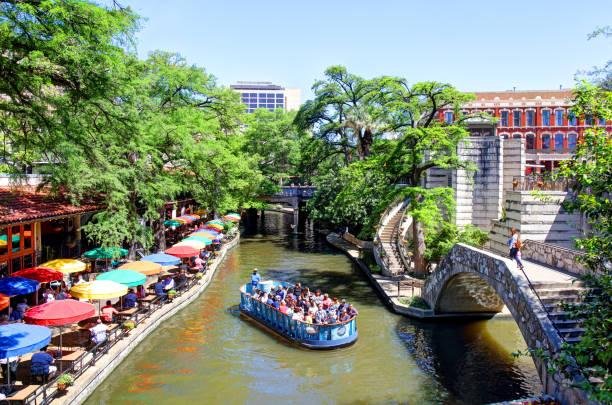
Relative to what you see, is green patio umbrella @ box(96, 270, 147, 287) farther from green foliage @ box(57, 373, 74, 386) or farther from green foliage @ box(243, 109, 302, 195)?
green foliage @ box(243, 109, 302, 195)

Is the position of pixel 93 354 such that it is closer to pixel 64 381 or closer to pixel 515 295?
pixel 64 381

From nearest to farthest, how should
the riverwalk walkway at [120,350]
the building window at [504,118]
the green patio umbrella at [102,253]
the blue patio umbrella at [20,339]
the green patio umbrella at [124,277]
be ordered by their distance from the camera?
the blue patio umbrella at [20,339] → the riverwalk walkway at [120,350] → the green patio umbrella at [124,277] → the green patio umbrella at [102,253] → the building window at [504,118]

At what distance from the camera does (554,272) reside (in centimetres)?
1980

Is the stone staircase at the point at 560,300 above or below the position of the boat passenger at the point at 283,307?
above

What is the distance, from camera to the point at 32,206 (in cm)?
2708

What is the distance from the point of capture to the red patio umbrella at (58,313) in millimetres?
17422

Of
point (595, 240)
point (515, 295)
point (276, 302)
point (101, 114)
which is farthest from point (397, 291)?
point (595, 240)

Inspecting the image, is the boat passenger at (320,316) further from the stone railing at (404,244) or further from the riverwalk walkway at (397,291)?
the stone railing at (404,244)

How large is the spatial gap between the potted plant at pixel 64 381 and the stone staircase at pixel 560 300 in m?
14.5

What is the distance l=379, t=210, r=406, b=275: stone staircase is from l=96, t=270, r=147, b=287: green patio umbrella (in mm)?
16873

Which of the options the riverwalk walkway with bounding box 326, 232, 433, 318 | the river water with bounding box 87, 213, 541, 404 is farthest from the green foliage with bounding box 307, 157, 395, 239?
the river water with bounding box 87, 213, 541, 404

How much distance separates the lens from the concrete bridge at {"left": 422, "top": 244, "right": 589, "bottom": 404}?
15586mm

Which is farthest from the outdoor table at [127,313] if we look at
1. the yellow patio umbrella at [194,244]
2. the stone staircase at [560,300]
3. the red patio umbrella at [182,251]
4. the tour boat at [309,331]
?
the stone staircase at [560,300]

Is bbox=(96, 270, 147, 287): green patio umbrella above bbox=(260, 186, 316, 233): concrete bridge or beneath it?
beneath
